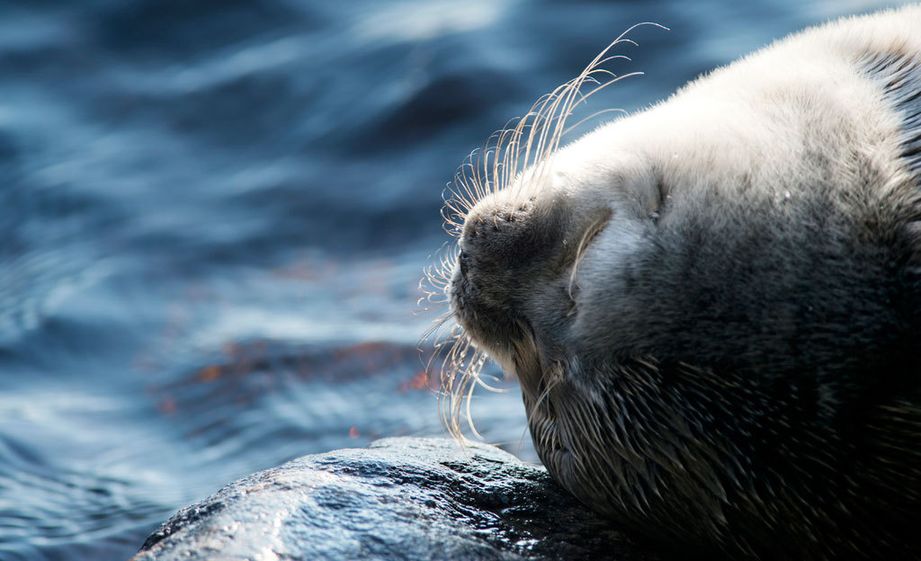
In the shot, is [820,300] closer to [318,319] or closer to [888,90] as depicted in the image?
[888,90]

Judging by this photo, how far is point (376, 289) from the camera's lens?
24.6 ft

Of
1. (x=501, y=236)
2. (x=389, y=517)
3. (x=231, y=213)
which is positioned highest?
(x=231, y=213)

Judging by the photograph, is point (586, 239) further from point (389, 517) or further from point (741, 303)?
point (389, 517)

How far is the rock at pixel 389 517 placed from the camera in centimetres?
305

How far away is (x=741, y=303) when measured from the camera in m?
2.79

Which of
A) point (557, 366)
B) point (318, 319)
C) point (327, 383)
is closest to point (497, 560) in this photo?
point (557, 366)

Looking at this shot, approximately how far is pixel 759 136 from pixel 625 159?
352 mm

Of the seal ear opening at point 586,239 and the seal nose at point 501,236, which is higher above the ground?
the seal nose at point 501,236

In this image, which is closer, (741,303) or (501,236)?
(741,303)

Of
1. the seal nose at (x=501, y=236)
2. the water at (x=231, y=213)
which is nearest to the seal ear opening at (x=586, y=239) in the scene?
the seal nose at (x=501, y=236)

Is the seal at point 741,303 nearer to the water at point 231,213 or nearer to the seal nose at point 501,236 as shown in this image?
the seal nose at point 501,236

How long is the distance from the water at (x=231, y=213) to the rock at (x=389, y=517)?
1607mm

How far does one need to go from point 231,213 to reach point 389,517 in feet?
18.3

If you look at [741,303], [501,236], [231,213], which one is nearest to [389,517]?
[501,236]
